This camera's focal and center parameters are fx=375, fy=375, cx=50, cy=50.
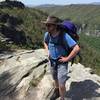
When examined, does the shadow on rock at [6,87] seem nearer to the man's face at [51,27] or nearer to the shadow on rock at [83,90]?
the shadow on rock at [83,90]

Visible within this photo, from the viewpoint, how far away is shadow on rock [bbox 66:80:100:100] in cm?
1084

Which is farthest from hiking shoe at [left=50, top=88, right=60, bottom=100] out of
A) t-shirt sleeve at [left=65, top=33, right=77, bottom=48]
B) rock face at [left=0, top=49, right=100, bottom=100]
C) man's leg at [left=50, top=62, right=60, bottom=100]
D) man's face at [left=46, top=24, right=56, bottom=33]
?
man's face at [left=46, top=24, right=56, bottom=33]

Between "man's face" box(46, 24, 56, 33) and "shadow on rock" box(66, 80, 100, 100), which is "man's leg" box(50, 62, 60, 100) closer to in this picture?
"shadow on rock" box(66, 80, 100, 100)

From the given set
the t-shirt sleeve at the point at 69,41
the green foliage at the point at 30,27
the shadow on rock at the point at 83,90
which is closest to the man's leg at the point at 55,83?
the shadow on rock at the point at 83,90

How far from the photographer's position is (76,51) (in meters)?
9.23

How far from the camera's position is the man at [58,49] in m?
9.21

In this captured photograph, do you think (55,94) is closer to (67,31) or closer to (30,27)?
(67,31)

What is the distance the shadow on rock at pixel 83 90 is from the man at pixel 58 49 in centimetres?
101

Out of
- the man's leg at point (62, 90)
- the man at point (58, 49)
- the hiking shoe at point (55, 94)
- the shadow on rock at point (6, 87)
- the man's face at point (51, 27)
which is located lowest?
the shadow on rock at point (6, 87)

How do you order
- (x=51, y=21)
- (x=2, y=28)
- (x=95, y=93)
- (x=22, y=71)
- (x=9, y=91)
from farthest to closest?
(x=2, y=28), (x=22, y=71), (x=9, y=91), (x=95, y=93), (x=51, y=21)

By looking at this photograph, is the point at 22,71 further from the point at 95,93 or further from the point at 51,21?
the point at 51,21

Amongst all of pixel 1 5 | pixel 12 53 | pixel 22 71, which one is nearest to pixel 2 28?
pixel 12 53

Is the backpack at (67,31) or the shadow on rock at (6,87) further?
the shadow on rock at (6,87)

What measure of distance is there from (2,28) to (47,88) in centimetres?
1211
